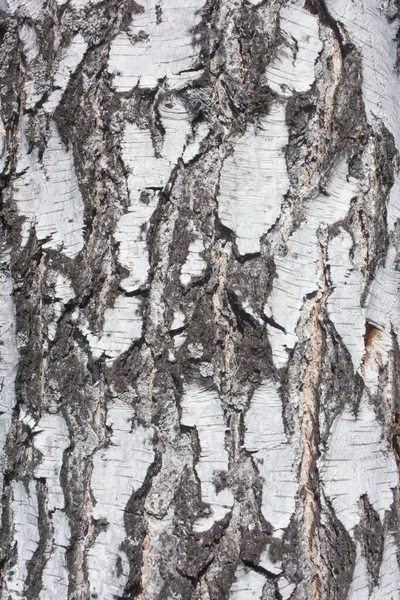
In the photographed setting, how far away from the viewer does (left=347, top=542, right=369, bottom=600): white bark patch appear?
1110 millimetres

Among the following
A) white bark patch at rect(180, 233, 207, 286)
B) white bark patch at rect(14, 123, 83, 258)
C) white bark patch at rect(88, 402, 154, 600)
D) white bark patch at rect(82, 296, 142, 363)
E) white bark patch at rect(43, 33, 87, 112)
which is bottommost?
white bark patch at rect(88, 402, 154, 600)

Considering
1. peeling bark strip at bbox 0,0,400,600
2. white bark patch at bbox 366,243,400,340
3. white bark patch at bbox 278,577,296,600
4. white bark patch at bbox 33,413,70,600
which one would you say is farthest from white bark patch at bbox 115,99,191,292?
white bark patch at bbox 278,577,296,600

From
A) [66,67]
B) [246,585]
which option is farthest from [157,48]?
[246,585]

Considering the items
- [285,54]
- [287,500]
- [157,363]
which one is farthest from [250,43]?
[287,500]

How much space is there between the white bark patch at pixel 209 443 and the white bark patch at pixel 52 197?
0.30m

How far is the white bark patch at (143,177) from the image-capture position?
110 centimetres

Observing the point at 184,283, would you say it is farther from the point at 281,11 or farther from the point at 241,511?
the point at 281,11

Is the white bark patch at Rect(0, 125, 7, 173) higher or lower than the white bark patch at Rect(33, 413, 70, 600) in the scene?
higher

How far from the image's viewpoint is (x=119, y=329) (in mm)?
1099

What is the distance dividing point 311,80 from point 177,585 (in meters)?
0.80

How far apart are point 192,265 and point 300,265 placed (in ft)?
0.55

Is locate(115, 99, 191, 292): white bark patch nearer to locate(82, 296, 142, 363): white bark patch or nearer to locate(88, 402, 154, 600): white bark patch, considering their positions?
locate(82, 296, 142, 363): white bark patch

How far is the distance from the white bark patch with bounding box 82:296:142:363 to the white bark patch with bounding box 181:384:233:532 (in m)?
0.12

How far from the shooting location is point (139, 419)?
3.58 feet
